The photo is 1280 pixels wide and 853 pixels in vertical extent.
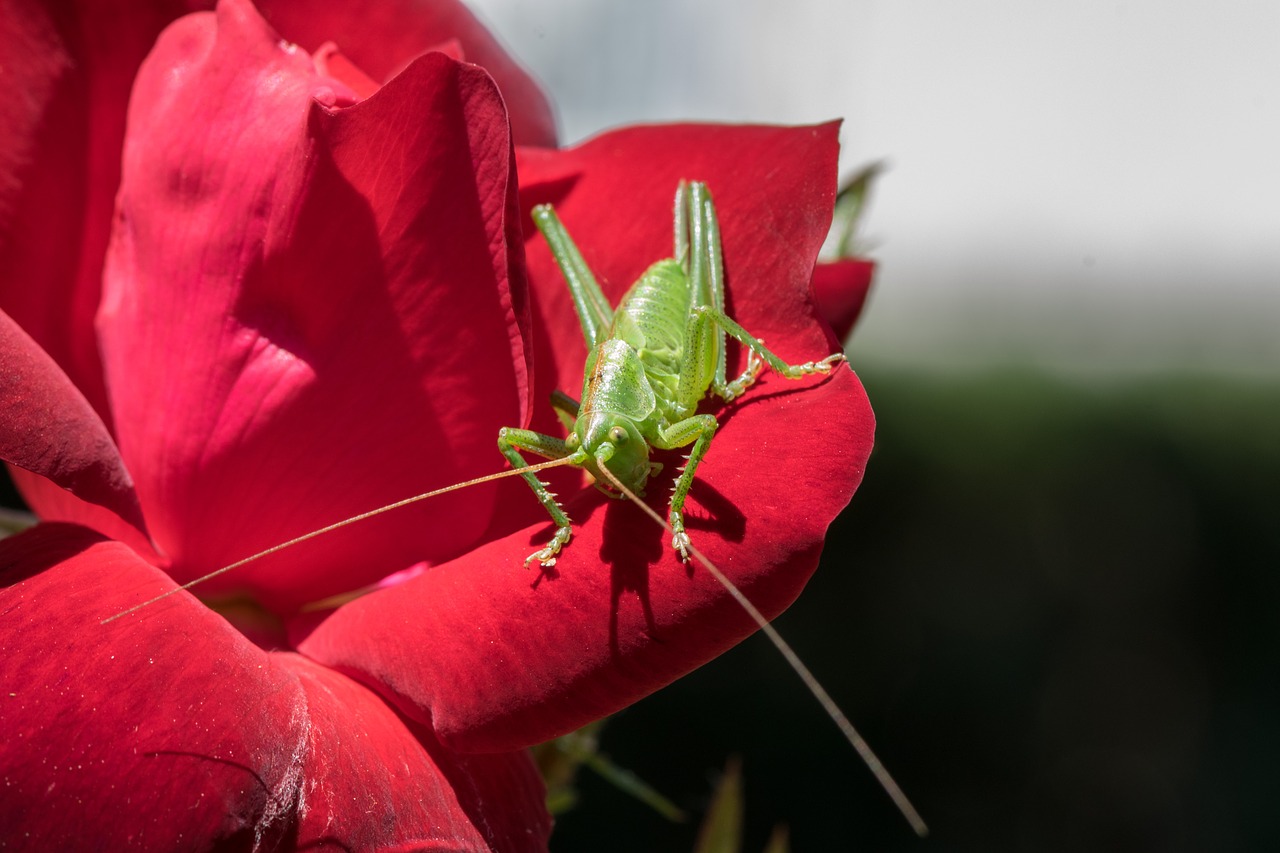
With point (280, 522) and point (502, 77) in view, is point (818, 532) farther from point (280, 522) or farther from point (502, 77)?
point (502, 77)

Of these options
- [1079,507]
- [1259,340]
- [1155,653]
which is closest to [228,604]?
[1079,507]

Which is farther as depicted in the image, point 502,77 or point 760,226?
point 502,77

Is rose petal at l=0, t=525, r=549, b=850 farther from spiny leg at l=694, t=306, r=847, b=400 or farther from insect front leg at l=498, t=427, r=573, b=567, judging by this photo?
spiny leg at l=694, t=306, r=847, b=400

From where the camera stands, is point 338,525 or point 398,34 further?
point 398,34

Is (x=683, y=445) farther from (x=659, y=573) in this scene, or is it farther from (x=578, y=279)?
(x=659, y=573)

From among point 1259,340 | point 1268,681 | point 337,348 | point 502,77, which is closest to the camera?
point 337,348

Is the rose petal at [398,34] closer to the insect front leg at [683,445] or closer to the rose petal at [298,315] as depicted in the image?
the rose petal at [298,315]

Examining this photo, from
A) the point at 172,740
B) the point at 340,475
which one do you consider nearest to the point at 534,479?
the point at 340,475
